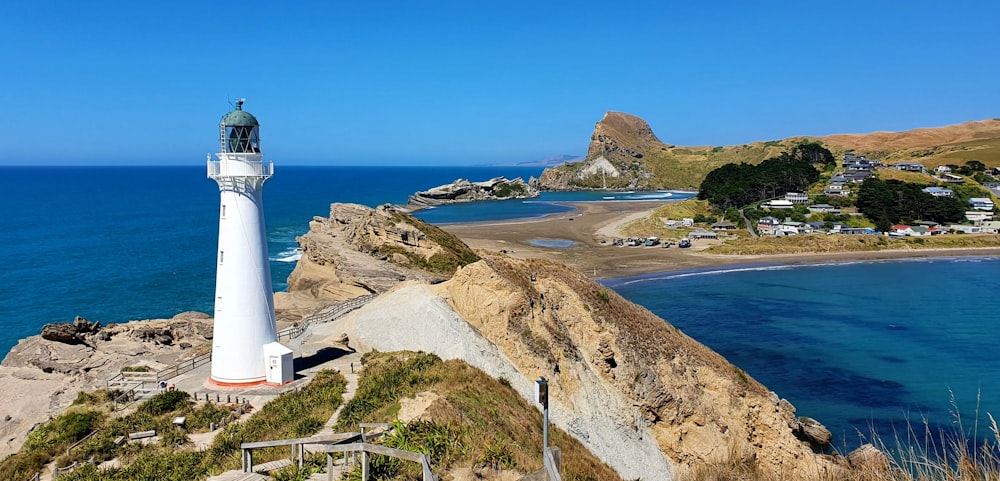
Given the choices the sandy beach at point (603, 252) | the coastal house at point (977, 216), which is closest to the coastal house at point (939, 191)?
the coastal house at point (977, 216)

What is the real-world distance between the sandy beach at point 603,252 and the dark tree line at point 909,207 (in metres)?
12.1

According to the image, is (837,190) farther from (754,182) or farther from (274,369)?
(274,369)

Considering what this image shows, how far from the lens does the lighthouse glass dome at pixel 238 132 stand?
1822 cm

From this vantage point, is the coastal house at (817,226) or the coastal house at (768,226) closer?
the coastal house at (817,226)

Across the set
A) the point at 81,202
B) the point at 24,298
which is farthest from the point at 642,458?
the point at 81,202

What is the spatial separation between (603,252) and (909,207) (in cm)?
4961

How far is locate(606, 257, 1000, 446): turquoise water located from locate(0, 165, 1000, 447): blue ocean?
11cm

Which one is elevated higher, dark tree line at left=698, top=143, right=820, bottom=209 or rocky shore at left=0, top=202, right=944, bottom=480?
dark tree line at left=698, top=143, right=820, bottom=209

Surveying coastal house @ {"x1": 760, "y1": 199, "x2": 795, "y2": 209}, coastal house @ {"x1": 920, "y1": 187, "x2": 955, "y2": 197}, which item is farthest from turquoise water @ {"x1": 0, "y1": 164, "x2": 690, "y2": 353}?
coastal house @ {"x1": 920, "y1": 187, "x2": 955, "y2": 197}

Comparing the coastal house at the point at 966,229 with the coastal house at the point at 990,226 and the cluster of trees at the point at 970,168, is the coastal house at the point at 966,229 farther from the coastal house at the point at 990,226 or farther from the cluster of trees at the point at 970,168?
the cluster of trees at the point at 970,168

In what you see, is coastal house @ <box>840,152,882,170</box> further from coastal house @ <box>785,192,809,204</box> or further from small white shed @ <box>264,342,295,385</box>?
small white shed @ <box>264,342,295,385</box>

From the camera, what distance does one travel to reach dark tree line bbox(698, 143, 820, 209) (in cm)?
11731

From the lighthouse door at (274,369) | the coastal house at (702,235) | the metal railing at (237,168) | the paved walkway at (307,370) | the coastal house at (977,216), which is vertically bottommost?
the coastal house at (702,235)

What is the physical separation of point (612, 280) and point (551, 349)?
153ft
